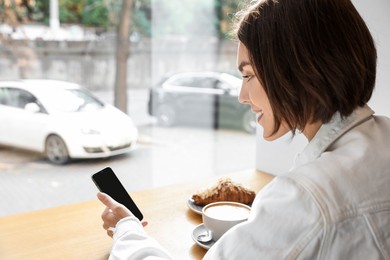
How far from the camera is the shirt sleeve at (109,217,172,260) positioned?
0.75 m

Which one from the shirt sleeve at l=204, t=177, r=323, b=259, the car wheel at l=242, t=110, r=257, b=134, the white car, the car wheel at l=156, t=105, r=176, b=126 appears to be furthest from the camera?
the car wheel at l=242, t=110, r=257, b=134

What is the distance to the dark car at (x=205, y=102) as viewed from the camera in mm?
2555

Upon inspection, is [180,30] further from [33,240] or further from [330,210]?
[330,210]

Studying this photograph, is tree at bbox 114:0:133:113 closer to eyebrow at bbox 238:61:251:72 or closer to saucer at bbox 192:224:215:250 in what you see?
saucer at bbox 192:224:215:250

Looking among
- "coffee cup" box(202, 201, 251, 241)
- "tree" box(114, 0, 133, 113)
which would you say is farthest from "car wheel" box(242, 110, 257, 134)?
"coffee cup" box(202, 201, 251, 241)

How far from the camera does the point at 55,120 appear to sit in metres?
1.89

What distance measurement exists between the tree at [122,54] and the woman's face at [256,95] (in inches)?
58.4

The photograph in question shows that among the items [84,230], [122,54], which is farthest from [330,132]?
[122,54]

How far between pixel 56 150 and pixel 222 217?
1.19 meters

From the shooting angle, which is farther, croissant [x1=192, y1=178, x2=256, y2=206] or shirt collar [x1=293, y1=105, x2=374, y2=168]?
croissant [x1=192, y1=178, x2=256, y2=206]

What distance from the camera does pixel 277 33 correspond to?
0.65m

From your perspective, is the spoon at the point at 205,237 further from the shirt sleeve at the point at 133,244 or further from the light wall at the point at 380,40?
the light wall at the point at 380,40

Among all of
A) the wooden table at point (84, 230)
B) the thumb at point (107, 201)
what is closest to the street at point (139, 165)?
the wooden table at point (84, 230)

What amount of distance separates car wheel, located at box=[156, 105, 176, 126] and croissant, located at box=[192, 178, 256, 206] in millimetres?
1329
